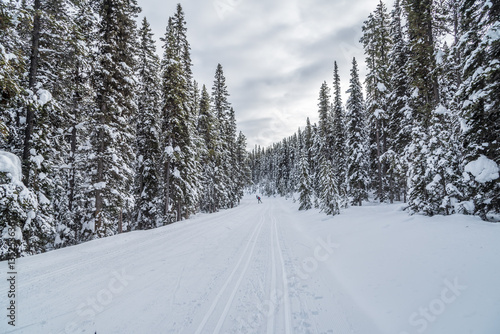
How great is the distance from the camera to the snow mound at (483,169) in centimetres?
655

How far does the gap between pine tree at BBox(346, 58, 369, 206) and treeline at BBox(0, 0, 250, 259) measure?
1765 cm

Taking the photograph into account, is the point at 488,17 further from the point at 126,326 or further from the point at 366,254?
the point at 126,326

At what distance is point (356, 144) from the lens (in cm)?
2470

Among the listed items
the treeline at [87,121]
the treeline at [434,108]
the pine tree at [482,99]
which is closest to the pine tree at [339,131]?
the treeline at [434,108]

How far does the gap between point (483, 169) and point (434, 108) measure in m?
6.60

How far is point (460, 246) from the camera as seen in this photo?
5.37 m

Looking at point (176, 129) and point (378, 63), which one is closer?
point (176, 129)

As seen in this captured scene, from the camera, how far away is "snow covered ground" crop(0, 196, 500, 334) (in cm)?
377

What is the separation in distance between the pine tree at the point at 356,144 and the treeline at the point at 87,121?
1765 centimetres

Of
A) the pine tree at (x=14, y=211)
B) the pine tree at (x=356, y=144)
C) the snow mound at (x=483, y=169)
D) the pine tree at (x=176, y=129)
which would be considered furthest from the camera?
the pine tree at (x=356, y=144)

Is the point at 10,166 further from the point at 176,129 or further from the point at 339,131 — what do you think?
the point at 339,131

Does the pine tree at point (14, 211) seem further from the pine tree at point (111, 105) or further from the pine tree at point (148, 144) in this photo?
the pine tree at point (148, 144)

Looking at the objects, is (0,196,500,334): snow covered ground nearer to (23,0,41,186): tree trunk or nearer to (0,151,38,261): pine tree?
(0,151,38,261): pine tree

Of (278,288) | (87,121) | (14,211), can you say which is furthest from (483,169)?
(87,121)
